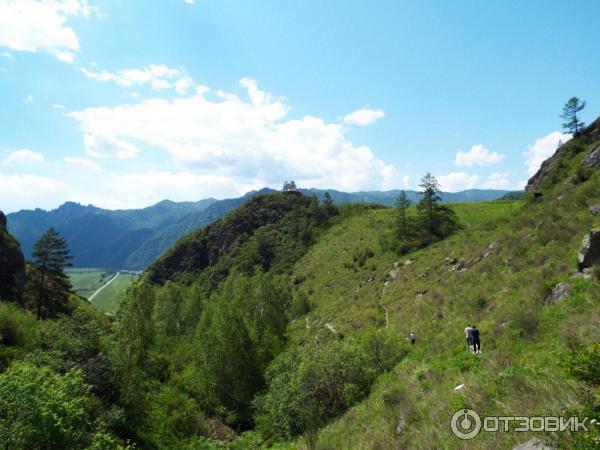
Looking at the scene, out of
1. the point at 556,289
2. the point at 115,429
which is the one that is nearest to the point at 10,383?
the point at 115,429

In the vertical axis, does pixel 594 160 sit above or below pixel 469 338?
above

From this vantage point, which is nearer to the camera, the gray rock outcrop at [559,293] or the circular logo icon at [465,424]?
the circular logo icon at [465,424]

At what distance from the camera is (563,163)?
46281 millimetres

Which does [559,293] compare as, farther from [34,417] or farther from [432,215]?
[432,215]

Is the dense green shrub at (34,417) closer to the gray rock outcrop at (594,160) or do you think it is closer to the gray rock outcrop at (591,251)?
the gray rock outcrop at (591,251)

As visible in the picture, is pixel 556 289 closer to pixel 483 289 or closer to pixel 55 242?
pixel 483 289

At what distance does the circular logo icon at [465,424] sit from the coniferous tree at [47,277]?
5227 centimetres

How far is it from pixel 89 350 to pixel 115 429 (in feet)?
18.3

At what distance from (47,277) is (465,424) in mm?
56457

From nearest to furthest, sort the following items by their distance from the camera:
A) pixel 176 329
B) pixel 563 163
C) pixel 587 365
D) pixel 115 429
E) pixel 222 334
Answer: pixel 587 365
pixel 115 429
pixel 222 334
pixel 563 163
pixel 176 329

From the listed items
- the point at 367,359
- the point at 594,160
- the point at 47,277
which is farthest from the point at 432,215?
the point at 47,277

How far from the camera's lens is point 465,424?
30.1ft

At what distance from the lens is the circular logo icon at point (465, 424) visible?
28.7ft

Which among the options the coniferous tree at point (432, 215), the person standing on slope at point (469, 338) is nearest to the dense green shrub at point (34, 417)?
the person standing on slope at point (469, 338)
